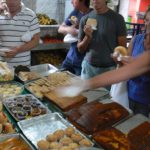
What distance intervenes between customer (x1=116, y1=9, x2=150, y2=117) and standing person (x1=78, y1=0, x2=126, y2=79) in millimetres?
450

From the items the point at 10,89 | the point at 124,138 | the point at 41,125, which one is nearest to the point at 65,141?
the point at 41,125

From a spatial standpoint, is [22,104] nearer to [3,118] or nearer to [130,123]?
[3,118]

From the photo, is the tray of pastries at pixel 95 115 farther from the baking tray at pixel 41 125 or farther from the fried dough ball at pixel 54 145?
the fried dough ball at pixel 54 145

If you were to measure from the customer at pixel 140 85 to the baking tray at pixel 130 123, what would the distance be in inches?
13.2

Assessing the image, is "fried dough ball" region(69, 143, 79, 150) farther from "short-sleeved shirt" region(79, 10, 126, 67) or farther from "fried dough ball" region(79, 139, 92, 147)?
"short-sleeved shirt" region(79, 10, 126, 67)

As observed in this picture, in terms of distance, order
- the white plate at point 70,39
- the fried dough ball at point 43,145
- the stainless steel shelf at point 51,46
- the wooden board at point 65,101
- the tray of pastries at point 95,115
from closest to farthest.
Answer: the fried dough ball at point 43,145 → the tray of pastries at point 95,115 → the wooden board at point 65,101 → the white plate at point 70,39 → the stainless steel shelf at point 51,46

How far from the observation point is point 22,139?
4.88 ft

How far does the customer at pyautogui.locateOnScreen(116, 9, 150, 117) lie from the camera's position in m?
2.13

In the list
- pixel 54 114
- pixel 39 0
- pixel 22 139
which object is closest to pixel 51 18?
pixel 39 0

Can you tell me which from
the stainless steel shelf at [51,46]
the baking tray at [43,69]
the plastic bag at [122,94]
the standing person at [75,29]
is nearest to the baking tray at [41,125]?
the plastic bag at [122,94]

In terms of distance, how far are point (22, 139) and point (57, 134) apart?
21 centimetres

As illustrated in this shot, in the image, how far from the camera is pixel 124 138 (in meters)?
1.57

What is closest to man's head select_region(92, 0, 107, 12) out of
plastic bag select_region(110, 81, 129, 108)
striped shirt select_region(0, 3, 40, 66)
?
striped shirt select_region(0, 3, 40, 66)

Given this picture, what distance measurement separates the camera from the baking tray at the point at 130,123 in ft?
5.58
